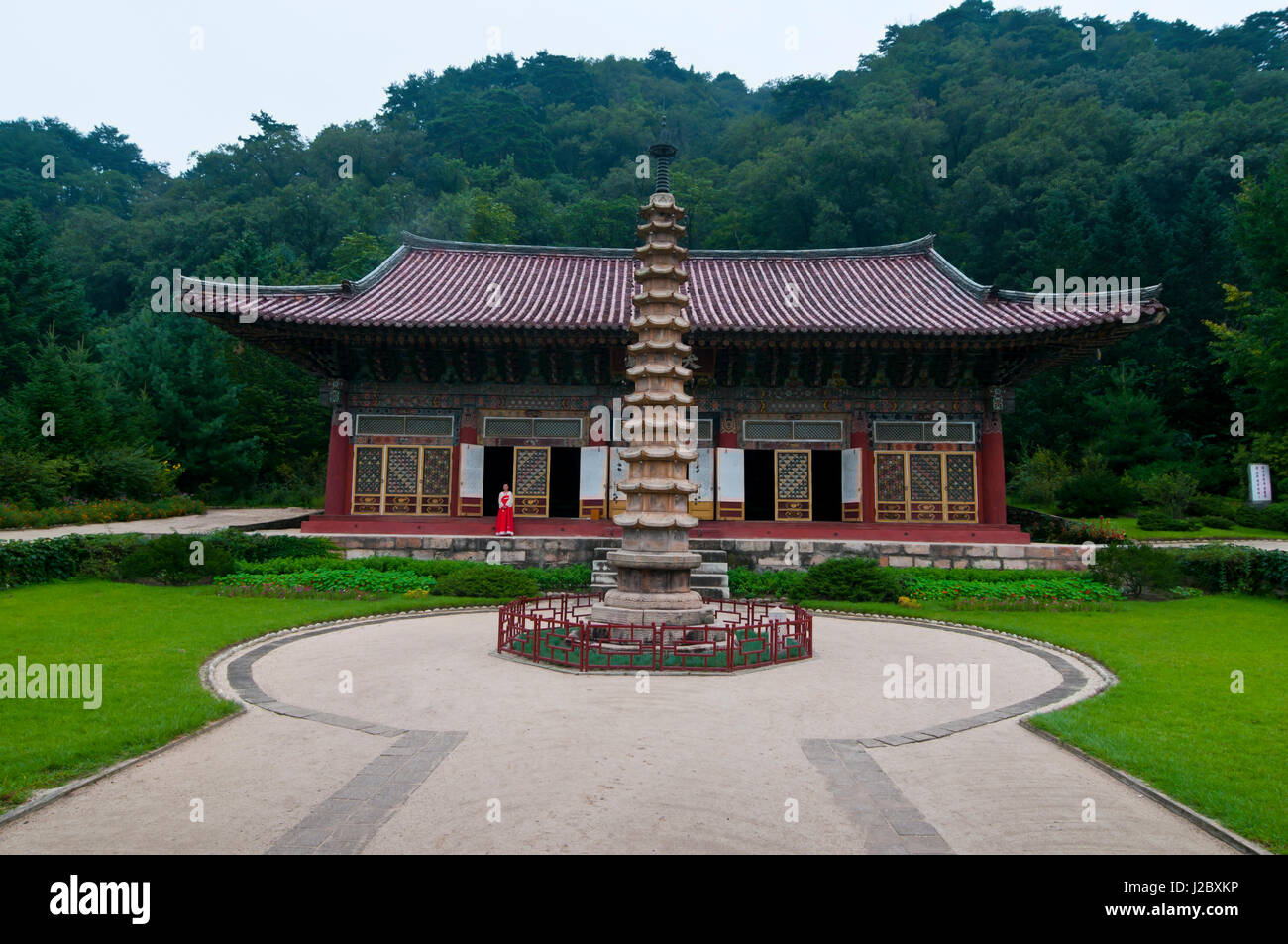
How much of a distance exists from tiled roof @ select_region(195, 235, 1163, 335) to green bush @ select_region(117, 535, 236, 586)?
6091 millimetres

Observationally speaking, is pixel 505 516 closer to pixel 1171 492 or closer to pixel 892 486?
pixel 892 486

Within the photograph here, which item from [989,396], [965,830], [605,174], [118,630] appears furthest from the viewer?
[605,174]

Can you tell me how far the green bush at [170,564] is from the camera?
15.1 metres

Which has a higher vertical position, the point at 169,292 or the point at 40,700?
the point at 169,292

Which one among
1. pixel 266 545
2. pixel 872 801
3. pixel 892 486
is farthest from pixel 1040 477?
pixel 872 801

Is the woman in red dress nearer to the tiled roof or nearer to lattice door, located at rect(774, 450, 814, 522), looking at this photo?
the tiled roof

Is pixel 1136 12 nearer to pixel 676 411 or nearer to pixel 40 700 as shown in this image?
pixel 676 411

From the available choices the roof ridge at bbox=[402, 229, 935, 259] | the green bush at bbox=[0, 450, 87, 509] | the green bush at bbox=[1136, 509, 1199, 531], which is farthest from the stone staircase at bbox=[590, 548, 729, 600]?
the green bush at bbox=[0, 450, 87, 509]

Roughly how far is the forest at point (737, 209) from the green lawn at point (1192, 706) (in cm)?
1545

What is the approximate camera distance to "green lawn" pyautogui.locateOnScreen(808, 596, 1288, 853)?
5.29 metres

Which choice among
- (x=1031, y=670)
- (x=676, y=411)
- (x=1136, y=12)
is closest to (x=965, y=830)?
(x=1031, y=670)

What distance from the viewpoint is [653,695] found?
27.0 feet

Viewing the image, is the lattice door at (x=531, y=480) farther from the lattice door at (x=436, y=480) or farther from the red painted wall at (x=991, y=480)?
the red painted wall at (x=991, y=480)

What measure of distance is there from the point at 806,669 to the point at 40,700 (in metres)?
8.34
